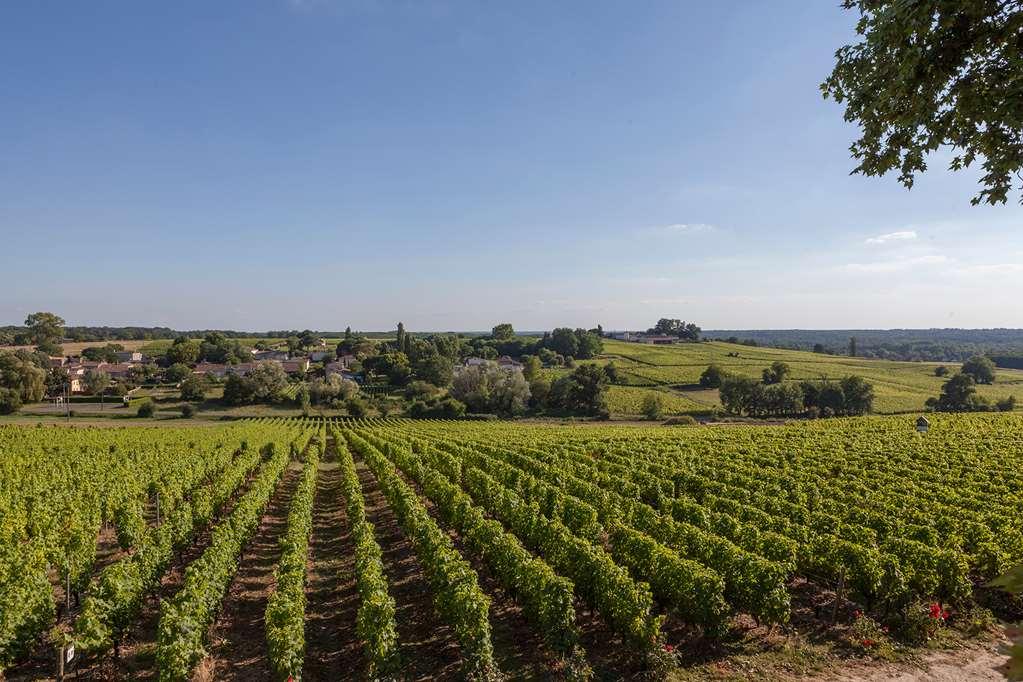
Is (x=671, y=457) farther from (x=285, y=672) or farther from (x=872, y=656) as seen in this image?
(x=285, y=672)

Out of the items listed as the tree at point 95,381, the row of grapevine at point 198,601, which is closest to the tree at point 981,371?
the row of grapevine at point 198,601

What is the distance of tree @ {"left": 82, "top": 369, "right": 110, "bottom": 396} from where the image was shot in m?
94.1

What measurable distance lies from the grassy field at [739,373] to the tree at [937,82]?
7837cm

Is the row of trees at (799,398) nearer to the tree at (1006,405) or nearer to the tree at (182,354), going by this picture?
the tree at (1006,405)

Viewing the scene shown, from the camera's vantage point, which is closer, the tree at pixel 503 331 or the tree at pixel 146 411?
the tree at pixel 146 411

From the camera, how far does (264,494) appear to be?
78.2 ft

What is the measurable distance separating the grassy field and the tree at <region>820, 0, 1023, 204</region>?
257 ft

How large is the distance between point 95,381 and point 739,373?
387ft

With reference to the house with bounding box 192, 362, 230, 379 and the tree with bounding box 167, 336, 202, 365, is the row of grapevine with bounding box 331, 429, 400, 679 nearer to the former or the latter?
the house with bounding box 192, 362, 230, 379

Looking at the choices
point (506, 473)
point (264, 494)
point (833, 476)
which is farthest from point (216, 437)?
point (833, 476)

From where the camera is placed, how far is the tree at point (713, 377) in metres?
97.2

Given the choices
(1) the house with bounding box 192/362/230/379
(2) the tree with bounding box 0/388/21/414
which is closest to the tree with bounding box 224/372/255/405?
(1) the house with bounding box 192/362/230/379

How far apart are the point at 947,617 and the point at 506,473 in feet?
64.0

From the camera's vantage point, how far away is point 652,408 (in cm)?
7800
